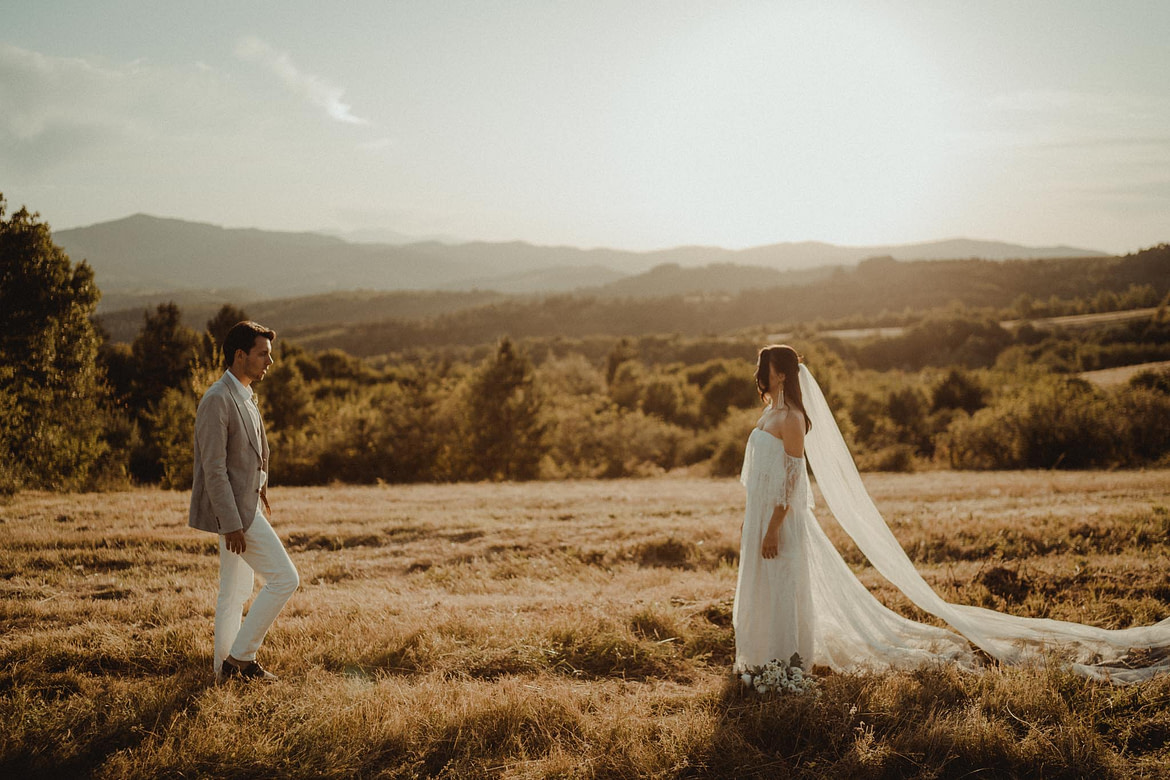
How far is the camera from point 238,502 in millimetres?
5027

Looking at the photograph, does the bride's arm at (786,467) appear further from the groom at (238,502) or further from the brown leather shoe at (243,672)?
the brown leather shoe at (243,672)

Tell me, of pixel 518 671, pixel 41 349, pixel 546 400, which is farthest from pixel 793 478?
pixel 546 400

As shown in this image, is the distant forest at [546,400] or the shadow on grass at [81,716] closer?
the shadow on grass at [81,716]

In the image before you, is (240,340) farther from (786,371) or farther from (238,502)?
(786,371)

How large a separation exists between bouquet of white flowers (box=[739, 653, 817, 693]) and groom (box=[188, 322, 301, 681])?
3.71m

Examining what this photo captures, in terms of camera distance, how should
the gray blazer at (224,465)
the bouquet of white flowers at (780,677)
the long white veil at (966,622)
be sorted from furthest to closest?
the long white veil at (966,622)
the bouquet of white flowers at (780,677)
the gray blazer at (224,465)

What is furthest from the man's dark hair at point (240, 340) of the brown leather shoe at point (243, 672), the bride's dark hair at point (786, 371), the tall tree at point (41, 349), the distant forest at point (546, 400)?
the tall tree at point (41, 349)

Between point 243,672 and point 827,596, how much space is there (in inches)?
201

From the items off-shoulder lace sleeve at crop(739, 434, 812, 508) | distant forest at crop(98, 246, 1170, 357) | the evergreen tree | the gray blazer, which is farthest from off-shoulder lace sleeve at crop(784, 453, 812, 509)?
distant forest at crop(98, 246, 1170, 357)

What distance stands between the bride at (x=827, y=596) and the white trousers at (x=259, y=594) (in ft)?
12.3

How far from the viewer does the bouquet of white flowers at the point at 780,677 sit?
525cm

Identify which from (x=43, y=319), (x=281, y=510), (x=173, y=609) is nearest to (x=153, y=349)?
(x=43, y=319)

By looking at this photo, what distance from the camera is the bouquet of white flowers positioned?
5.25 meters

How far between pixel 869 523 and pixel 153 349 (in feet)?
145
